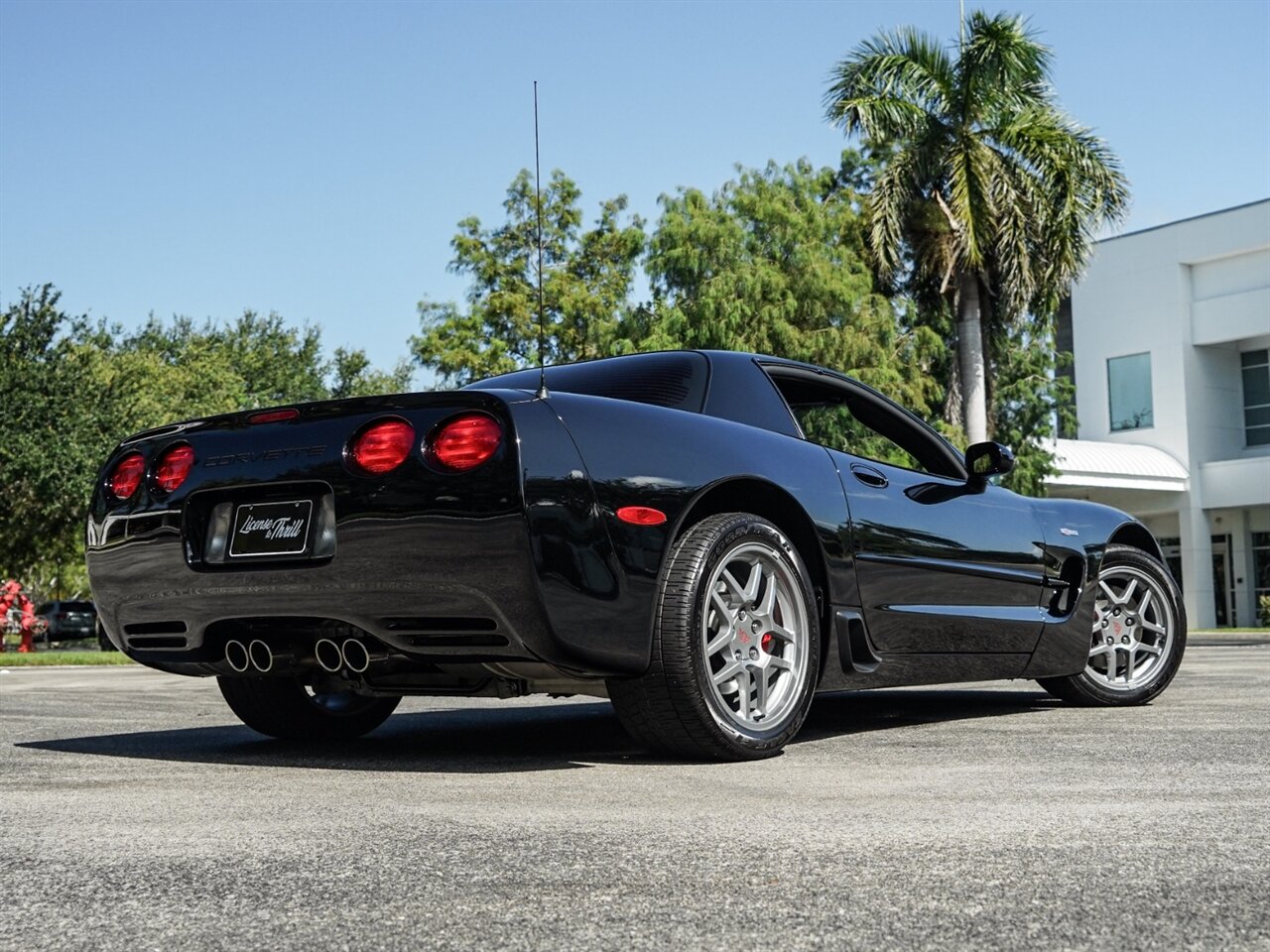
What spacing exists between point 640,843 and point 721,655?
5.24 feet

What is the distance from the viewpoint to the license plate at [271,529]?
4379 millimetres

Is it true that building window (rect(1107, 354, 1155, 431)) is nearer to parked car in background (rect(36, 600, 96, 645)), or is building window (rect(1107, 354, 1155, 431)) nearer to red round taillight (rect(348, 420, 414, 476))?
parked car in background (rect(36, 600, 96, 645))

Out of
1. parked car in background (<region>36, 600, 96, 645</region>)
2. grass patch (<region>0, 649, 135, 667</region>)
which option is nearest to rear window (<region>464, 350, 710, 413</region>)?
grass patch (<region>0, 649, 135, 667</region>)

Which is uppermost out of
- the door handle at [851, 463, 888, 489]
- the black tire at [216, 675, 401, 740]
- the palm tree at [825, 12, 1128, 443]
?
the palm tree at [825, 12, 1128, 443]

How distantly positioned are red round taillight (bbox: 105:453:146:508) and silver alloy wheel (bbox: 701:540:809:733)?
6.14ft

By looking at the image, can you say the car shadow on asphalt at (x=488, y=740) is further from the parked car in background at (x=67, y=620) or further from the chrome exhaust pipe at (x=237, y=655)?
the parked car in background at (x=67, y=620)

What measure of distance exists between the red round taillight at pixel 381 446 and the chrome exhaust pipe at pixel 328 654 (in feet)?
1.87

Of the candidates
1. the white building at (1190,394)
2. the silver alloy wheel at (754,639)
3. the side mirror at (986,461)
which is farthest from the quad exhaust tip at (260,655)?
the white building at (1190,394)

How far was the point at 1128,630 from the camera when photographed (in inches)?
268

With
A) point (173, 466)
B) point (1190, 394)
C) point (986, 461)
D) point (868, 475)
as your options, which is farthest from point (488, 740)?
point (1190, 394)

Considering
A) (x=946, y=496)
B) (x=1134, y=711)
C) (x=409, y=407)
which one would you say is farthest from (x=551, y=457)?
(x=1134, y=711)

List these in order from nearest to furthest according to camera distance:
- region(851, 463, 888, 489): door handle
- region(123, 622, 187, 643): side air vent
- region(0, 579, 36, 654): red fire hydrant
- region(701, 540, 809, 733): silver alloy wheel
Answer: region(701, 540, 809, 733): silver alloy wheel
region(123, 622, 187, 643): side air vent
region(851, 463, 888, 489): door handle
region(0, 579, 36, 654): red fire hydrant

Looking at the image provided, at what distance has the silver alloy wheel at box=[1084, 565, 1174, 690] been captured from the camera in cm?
671

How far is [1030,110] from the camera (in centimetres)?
2527
